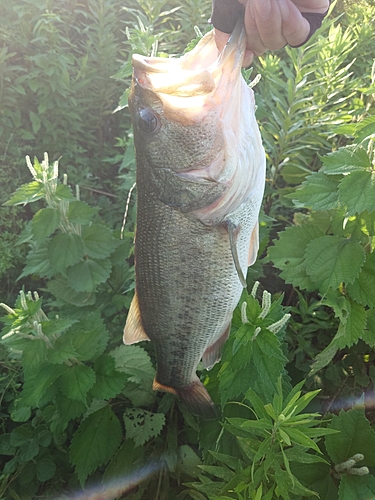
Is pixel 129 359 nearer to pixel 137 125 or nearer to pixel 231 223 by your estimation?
pixel 231 223

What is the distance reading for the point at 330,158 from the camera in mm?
1474

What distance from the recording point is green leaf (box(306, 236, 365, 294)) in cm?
152

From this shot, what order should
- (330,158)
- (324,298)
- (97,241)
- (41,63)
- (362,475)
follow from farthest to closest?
1. (41,63)
2. (97,241)
3. (324,298)
4. (330,158)
5. (362,475)

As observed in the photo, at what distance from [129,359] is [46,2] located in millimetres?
3210

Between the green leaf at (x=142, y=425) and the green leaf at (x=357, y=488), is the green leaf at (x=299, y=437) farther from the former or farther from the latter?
the green leaf at (x=142, y=425)

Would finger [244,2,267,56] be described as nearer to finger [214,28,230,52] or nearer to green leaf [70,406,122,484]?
finger [214,28,230,52]

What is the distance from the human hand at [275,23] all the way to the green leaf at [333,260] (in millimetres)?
759

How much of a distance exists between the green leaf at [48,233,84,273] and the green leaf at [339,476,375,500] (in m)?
1.39

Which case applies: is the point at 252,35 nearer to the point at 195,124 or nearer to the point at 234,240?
the point at 195,124

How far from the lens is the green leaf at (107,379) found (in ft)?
5.53

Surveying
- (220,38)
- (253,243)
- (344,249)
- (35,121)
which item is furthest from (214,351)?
(35,121)

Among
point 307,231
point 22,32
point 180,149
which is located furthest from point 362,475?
point 22,32

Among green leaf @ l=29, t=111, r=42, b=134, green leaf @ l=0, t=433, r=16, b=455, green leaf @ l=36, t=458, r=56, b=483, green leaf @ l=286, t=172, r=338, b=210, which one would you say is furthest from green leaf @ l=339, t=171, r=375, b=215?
green leaf @ l=29, t=111, r=42, b=134

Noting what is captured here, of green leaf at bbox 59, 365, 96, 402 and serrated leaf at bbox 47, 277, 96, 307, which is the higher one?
serrated leaf at bbox 47, 277, 96, 307
